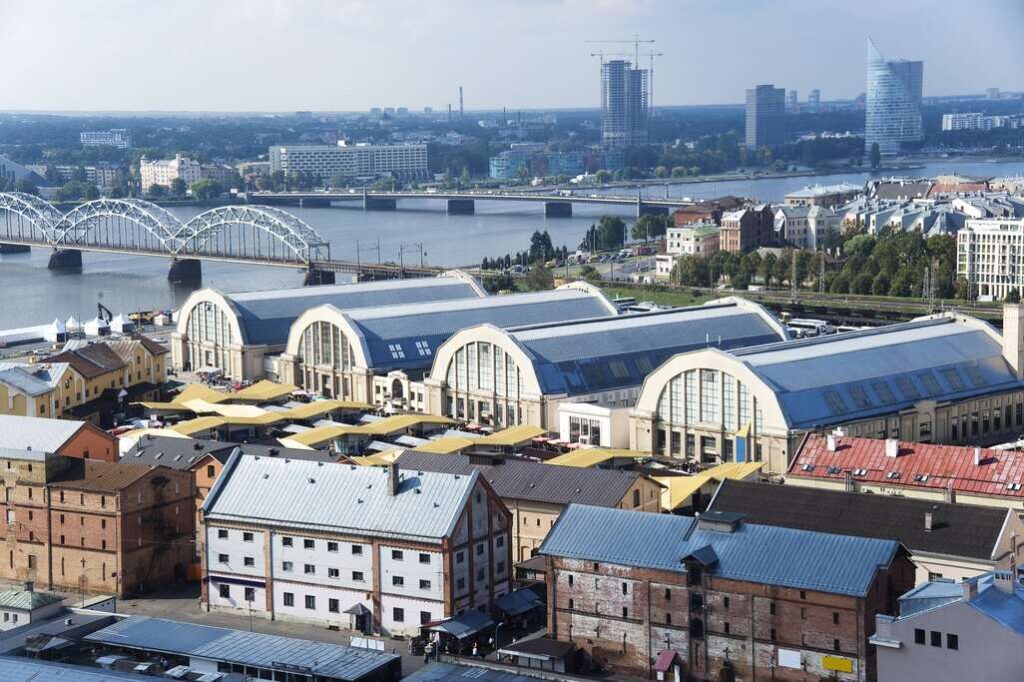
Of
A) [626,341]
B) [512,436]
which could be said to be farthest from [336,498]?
[626,341]

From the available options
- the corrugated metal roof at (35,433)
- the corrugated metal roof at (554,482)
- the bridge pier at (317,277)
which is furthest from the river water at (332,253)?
the corrugated metal roof at (554,482)

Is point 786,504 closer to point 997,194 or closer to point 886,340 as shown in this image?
point 886,340

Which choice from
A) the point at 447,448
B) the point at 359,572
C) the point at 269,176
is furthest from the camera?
the point at 269,176

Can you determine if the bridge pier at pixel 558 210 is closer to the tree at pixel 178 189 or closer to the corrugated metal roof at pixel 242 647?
the tree at pixel 178 189

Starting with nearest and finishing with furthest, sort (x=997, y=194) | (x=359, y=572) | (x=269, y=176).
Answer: (x=359, y=572)
(x=997, y=194)
(x=269, y=176)

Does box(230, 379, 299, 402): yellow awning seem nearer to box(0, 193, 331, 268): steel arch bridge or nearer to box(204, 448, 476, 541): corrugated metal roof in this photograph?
box(204, 448, 476, 541): corrugated metal roof

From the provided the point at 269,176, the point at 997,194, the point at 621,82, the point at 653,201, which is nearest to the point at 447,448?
the point at 997,194

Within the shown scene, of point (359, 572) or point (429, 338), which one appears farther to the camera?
point (429, 338)

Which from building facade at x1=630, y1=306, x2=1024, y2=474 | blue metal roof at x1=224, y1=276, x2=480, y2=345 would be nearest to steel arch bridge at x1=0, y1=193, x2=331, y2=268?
blue metal roof at x1=224, y1=276, x2=480, y2=345
